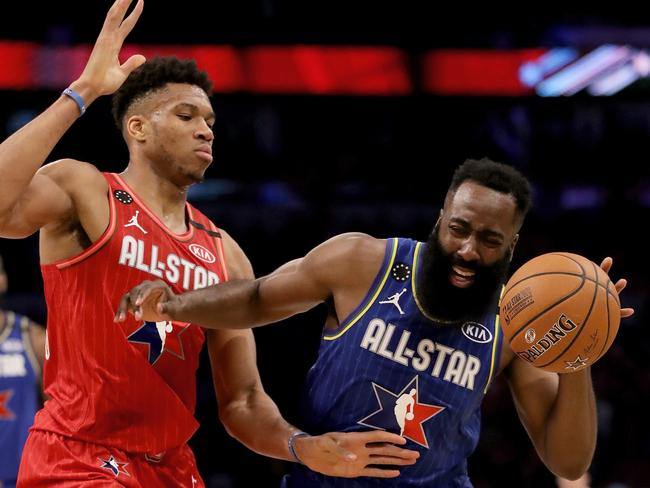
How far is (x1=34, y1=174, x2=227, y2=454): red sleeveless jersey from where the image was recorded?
11.5ft

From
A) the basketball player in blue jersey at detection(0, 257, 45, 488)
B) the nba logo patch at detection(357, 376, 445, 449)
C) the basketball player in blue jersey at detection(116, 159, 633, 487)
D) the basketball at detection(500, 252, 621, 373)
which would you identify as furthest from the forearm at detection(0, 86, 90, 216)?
the basketball player in blue jersey at detection(0, 257, 45, 488)

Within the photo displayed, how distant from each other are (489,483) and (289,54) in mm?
4865

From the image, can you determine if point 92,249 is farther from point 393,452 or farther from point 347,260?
point 393,452

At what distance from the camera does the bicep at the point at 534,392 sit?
370cm

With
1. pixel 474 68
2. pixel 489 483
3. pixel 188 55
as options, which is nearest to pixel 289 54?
pixel 188 55

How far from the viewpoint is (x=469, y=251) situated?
3398mm

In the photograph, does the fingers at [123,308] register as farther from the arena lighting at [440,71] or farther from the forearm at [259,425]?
the arena lighting at [440,71]

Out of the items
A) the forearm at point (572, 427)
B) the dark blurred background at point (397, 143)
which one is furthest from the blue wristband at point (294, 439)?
the dark blurred background at point (397, 143)

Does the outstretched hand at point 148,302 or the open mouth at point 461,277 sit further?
the open mouth at point 461,277

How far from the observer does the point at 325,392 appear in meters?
3.57

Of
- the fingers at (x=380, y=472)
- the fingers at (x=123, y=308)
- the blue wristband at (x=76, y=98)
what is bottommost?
the fingers at (x=380, y=472)

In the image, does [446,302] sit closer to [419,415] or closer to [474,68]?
[419,415]

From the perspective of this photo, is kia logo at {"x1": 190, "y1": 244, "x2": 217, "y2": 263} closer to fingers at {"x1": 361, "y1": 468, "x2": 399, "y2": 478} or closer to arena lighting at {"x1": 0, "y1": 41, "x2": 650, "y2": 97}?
fingers at {"x1": 361, "y1": 468, "x2": 399, "y2": 478}

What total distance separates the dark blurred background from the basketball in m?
6.54
